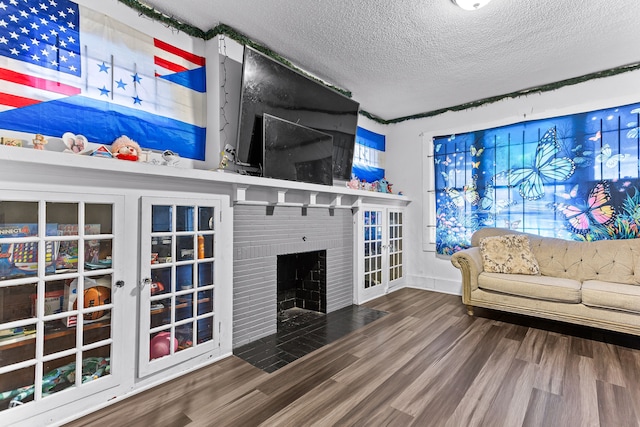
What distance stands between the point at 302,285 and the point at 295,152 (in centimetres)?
159

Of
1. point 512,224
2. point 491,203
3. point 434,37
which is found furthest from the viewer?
point 491,203

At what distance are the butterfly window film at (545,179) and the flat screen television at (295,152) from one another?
2088 mm

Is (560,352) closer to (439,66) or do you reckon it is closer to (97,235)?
(439,66)

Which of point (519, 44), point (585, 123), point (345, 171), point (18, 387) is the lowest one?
point (18, 387)

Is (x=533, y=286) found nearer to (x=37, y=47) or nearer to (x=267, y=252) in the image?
(x=267, y=252)

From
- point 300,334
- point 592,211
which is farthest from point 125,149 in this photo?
point 592,211

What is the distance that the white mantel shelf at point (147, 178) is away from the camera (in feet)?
4.88

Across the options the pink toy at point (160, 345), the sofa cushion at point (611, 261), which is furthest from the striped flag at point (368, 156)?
the pink toy at point (160, 345)

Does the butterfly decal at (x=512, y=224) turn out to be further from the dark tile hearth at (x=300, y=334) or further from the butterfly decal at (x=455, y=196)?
the dark tile hearth at (x=300, y=334)

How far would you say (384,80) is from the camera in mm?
3525

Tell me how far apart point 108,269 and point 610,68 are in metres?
4.99

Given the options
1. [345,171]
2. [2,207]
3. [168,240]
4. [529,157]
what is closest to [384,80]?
[345,171]

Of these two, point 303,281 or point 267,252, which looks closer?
point 267,252

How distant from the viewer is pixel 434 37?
2.65m
